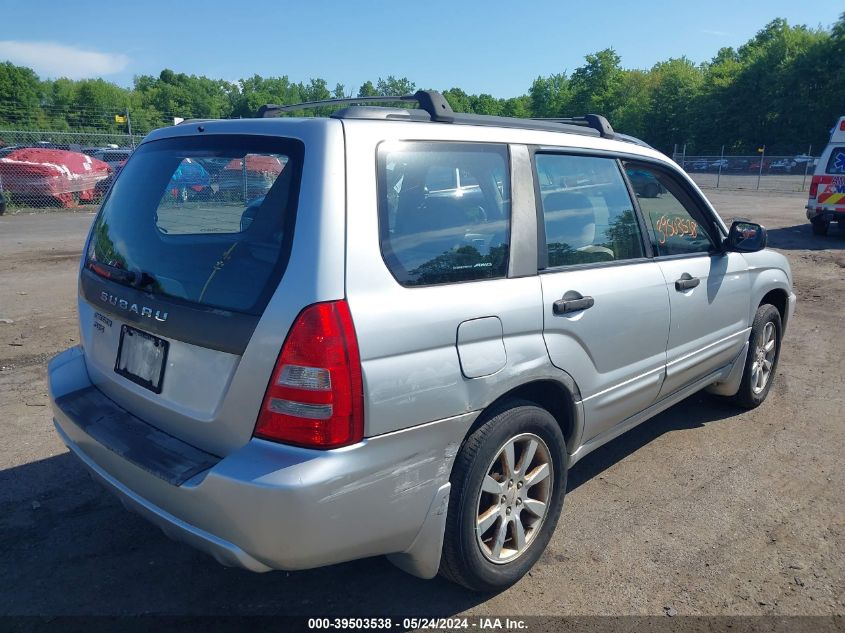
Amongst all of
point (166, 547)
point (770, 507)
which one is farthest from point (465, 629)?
point (770, 507)

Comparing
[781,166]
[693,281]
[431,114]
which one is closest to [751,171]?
[781,166]

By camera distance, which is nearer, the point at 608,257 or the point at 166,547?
the point at 166,547

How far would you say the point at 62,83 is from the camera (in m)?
89.1

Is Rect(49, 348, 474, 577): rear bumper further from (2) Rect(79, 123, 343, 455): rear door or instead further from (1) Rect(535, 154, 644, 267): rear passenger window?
(1) Rect(535, 154, 644, 267): rear passenger window

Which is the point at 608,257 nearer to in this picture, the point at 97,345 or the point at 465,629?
the point at 465,629

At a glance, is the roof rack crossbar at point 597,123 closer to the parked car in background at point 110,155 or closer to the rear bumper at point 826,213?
the rear bumper at point 826,213

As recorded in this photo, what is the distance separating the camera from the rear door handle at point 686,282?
3.56 metres

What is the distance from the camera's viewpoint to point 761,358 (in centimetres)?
471

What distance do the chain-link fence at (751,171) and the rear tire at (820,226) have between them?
1992 cm

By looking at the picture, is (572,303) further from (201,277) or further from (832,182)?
(832,182)

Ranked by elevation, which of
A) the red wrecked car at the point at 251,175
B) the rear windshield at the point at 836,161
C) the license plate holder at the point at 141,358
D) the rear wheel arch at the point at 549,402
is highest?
the rear windshield at the point at 836,161

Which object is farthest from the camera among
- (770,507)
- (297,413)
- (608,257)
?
(770,507)

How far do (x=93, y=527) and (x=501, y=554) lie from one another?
Result: 199 cm

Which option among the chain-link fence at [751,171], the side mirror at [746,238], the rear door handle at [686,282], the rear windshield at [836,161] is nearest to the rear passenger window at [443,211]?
the rear door handle at [686,282]
